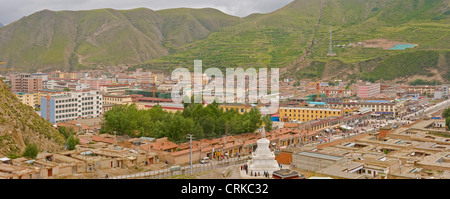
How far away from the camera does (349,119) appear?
32.7 m

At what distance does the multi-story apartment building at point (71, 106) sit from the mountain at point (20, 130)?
1378 centimetres

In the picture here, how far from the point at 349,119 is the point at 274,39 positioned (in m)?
57.8

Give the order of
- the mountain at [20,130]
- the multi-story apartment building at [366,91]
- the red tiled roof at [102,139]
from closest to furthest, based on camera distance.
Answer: the mountain at [20,130] → the red tiled roof at [102,139] → the multi-story apartment building at [366,91]

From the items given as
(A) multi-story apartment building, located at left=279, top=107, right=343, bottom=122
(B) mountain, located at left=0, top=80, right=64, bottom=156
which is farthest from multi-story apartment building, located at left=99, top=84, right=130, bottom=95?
(B) mountain, located at left=0, top=80, right=64, bottom=156

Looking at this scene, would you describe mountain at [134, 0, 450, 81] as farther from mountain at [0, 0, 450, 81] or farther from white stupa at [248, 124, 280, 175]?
white stupa at [248, 124, 280, 175]

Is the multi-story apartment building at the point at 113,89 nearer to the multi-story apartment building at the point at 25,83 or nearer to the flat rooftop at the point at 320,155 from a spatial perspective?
the multi-story apartment building at the point at 25,83

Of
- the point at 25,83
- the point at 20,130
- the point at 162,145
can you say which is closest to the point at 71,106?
the point at 162,145

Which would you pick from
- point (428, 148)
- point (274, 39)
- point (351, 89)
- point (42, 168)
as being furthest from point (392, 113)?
point (274, 39)

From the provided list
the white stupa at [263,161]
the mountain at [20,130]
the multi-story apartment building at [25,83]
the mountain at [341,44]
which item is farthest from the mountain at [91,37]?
the white stupa at [263,161]

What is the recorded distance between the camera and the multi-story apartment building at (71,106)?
32062 mm

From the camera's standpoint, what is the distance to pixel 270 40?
88312 millimetres

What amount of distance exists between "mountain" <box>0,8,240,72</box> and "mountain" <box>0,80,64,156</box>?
80.8 m

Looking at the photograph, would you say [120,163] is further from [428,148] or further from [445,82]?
[445,82]

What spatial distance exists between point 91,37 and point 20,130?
104m
